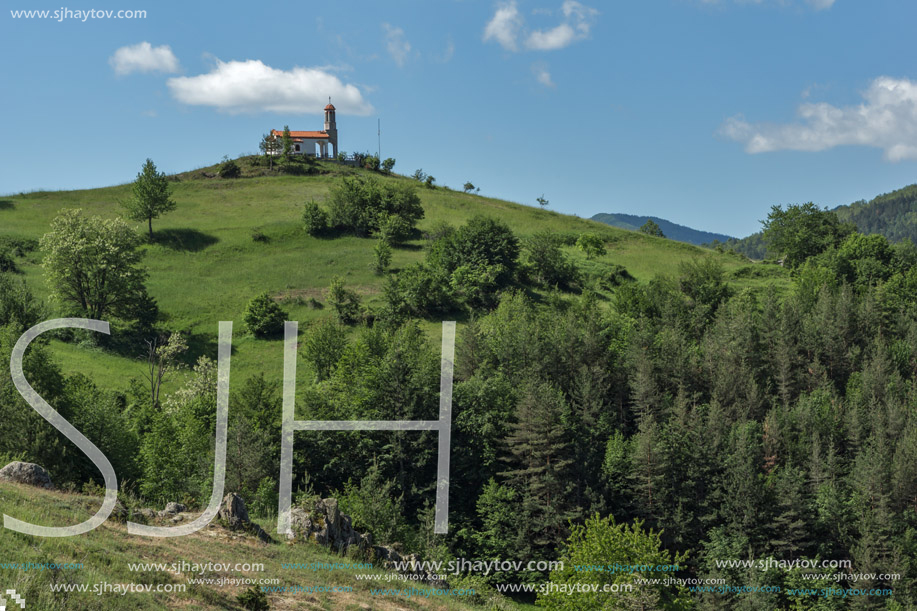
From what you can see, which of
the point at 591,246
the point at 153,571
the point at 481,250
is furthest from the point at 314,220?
the point at 153,571

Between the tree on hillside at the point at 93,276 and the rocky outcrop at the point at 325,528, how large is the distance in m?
44.9

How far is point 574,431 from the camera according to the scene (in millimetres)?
49688

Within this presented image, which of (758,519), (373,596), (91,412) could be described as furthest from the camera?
(758,519)

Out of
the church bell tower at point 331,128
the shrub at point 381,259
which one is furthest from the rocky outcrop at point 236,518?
the church bell tower at point 331,128

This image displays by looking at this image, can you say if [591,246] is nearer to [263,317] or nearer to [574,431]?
[574,431]

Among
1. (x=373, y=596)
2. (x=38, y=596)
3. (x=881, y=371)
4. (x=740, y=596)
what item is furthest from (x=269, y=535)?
(x=881, y=371)

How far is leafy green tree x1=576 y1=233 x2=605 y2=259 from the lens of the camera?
87.1m

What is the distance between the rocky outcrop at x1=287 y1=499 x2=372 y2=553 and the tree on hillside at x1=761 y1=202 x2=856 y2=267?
287ft

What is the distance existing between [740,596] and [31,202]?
94.1m

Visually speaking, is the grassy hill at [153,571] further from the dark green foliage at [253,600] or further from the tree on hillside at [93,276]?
the tree on hillside at [93,276]

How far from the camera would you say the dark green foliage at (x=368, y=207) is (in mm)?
86875

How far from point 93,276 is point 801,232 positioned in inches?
3568

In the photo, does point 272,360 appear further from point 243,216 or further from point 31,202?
point 31,202

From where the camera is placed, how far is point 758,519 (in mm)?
47812
